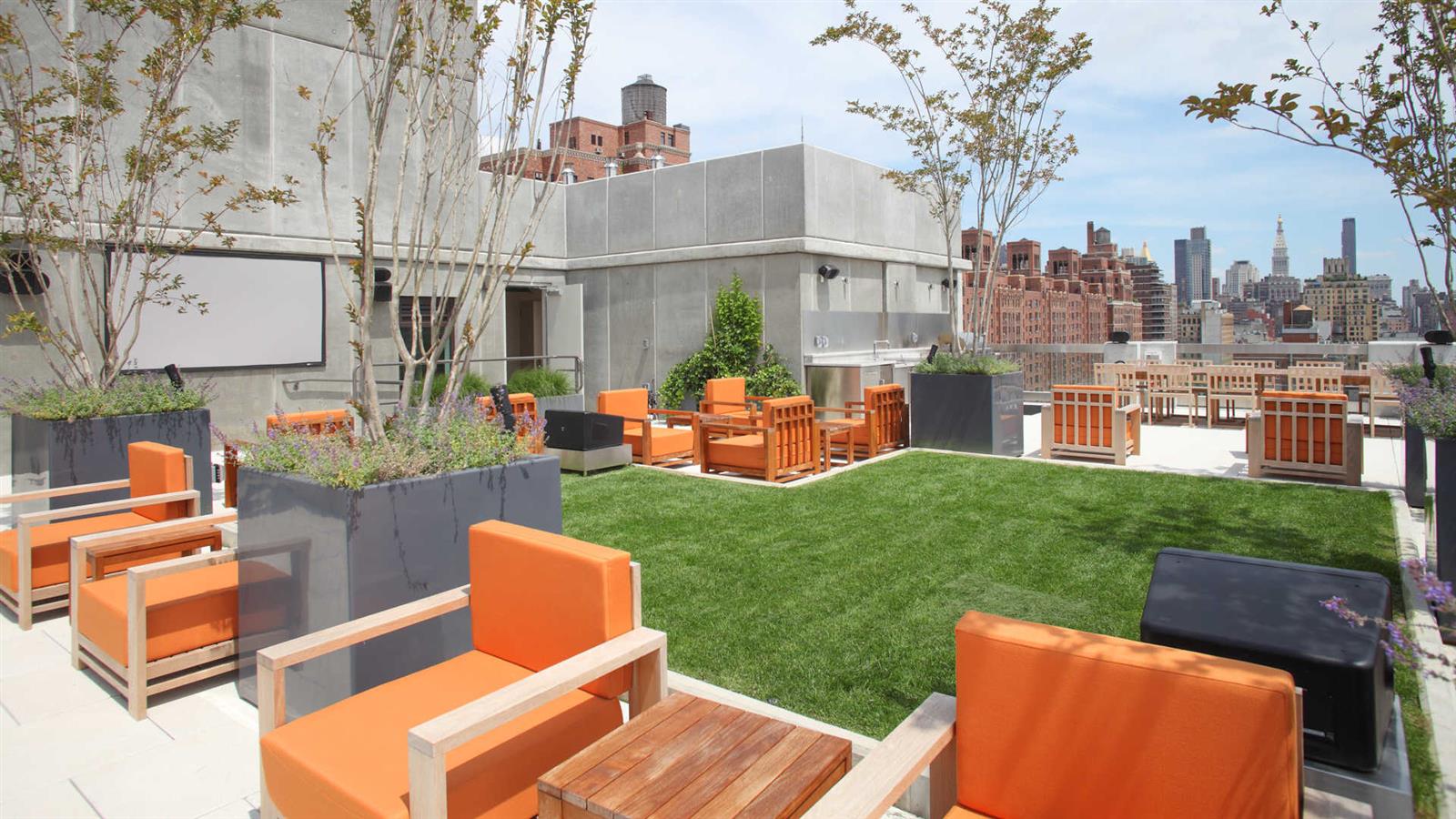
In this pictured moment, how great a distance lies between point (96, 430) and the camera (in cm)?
553

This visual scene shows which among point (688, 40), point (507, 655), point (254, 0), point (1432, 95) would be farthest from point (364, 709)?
point (254, 0)

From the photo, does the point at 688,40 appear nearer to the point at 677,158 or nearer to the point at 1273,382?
the point at 1273,382

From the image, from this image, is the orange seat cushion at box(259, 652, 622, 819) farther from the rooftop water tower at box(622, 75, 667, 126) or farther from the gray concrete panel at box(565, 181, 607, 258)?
the rooftop water tower at box(622, 75, 667, 126)

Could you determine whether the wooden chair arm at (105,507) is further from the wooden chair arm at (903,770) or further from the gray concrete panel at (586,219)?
the gray concrete panel at (586,219)

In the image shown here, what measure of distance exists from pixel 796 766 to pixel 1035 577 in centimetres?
312

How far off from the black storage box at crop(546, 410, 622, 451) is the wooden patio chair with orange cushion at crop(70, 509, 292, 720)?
179 inches

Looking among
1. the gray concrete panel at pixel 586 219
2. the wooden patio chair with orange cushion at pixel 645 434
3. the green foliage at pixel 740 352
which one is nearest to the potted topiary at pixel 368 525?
the wooden patio chair with orange cushion at pixel 645 434

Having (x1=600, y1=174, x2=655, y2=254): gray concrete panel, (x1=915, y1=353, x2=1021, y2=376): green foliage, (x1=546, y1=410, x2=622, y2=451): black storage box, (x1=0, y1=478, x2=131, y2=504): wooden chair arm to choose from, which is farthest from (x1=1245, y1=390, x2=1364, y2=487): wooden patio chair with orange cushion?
(x1=600, y1=174, x2=655, y2=254): gray concrete panel

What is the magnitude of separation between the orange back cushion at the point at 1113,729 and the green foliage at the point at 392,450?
2.15 m

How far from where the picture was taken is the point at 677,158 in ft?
271

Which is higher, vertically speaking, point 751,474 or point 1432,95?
point 1432,95

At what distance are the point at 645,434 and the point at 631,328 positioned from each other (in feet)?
19.5

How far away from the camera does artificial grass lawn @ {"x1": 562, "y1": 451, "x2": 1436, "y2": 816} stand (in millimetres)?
3447

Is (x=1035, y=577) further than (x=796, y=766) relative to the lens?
Yes
